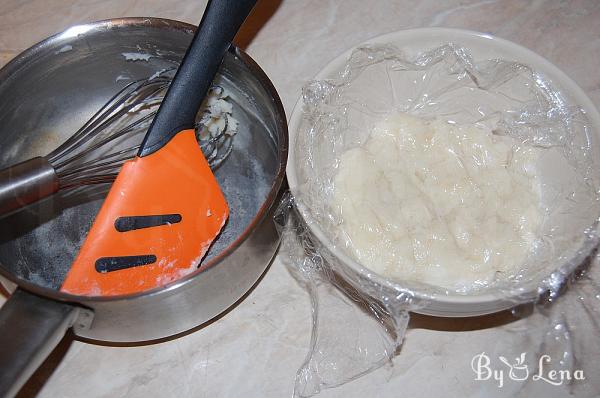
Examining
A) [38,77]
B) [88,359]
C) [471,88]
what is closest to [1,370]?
[88,359]

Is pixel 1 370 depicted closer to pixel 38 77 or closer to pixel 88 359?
pixel 88 359

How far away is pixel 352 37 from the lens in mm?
760

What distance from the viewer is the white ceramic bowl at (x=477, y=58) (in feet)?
1.61

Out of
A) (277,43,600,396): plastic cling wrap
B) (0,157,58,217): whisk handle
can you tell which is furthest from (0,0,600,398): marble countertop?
(0,157,58,217): whisk handle

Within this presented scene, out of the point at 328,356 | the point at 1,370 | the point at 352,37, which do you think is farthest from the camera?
the point at 352,37

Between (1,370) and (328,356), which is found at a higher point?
(1,370)

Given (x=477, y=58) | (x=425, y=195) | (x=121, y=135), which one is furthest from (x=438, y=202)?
(x=121, y=135)

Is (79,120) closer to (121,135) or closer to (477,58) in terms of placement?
(121,135)

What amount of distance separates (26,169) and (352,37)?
397mm

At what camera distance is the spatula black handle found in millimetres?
542

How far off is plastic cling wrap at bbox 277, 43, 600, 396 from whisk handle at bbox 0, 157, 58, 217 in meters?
0.19

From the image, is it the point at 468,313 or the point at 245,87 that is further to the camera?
the point at 245,87

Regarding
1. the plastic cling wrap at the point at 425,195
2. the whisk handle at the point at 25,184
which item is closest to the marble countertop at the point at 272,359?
the plastic cling wrap at the point at 425,195

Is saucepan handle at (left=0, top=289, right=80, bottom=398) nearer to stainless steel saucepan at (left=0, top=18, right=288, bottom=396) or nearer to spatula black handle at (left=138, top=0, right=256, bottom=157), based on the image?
stainless steel saucepan at (left=0, top=18, right=288, bottom=396)
